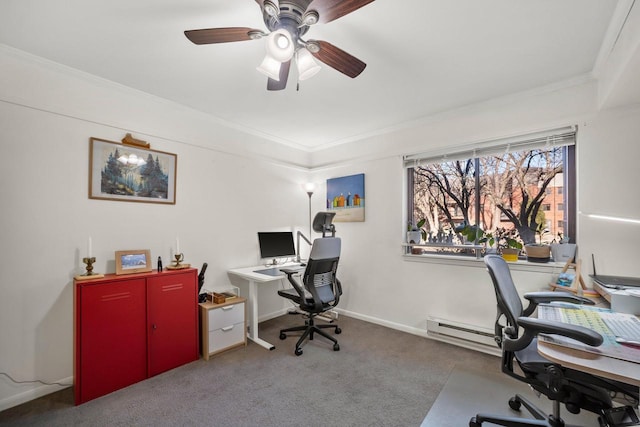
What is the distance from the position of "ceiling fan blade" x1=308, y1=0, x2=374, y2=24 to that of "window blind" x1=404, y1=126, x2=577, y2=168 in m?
2.10

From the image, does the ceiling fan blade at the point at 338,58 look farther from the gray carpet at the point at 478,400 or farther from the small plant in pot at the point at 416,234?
the gray carpet at the point at 478,400

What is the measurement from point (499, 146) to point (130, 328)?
3645 mm

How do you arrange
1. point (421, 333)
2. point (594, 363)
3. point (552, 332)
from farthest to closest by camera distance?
1. point (421, 333)
2. point (552, 332)
3. point (594, 363)

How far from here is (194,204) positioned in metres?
2.92

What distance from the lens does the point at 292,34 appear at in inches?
57.6

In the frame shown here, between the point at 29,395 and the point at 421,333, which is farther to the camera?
the point at 421,333

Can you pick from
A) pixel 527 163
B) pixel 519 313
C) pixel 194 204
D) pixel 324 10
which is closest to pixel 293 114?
pixel 194 204

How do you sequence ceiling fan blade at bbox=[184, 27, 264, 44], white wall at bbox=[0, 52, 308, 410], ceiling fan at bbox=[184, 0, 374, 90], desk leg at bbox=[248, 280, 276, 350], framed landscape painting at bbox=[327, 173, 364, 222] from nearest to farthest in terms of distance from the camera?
1. ceiling fan at bbox=[184, 0, 374, 90]
2. ceiling fan blade at bbox=[184, 27, 264, 44]
3. white wall at bbox=[0, 52, 308, 410]
4. desk leg at bbox=[248, 280, 276, 350]
5. framed landscape painting at bbox=[327, 173, 364, 222]

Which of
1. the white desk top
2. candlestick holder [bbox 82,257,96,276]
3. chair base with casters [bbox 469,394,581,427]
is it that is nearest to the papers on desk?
chair base with casters [bbox 469,394,581,427]

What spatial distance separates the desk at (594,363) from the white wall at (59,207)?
290cm

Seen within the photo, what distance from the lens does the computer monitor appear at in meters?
3.43

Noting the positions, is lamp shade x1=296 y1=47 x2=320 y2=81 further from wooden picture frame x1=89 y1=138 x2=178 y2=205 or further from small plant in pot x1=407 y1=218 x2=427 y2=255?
small plant in pot x1=407 y1=218 x2=427 y2=255

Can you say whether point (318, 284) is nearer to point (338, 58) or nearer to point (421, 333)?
point (421, 333)

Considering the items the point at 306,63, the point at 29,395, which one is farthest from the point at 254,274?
the point at 306,63
